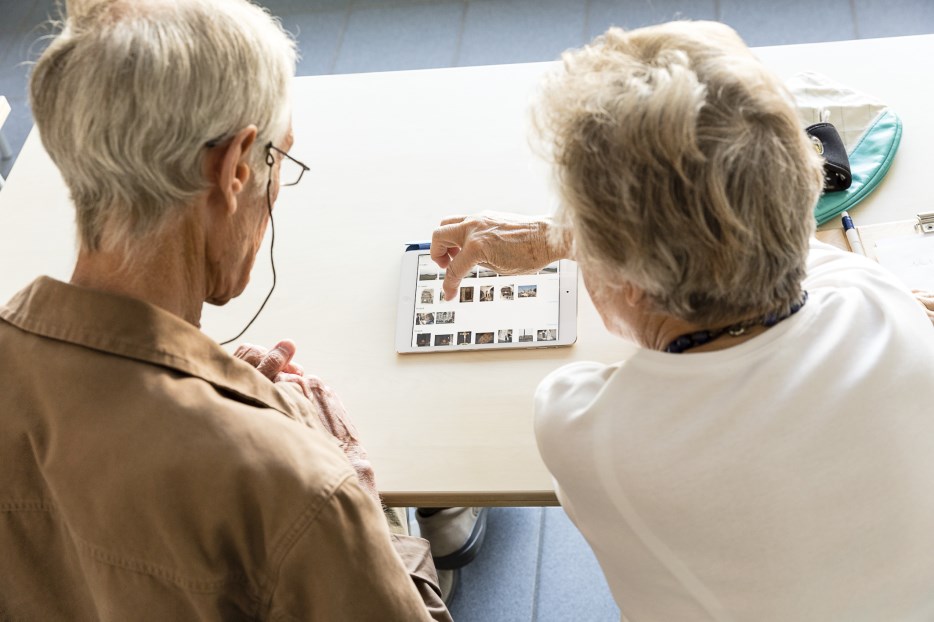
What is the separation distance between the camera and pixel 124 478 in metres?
0.96

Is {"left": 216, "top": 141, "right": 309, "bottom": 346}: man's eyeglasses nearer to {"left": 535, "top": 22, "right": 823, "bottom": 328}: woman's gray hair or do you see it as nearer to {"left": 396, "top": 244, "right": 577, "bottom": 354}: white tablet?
{"left": 396, "top": 244, "right": 577, "bottom": 354}: white tablet

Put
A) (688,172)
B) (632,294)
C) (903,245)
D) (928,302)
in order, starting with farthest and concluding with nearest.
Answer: (903,245) → (928,302) → (632,294) → (688,172)

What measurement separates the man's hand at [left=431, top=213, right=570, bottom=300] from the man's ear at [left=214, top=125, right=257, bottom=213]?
16.9 inches

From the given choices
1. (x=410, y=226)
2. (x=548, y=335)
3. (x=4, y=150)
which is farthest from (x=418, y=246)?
(x=4, y=150)

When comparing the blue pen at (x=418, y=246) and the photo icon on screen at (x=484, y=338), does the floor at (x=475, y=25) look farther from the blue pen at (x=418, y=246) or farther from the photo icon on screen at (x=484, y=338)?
the photo icon on screen at (x=484, y=338)

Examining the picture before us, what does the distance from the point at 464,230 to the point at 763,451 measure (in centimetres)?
66

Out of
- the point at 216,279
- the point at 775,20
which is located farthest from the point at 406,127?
the point at 775,20

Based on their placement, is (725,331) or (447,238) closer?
(725,331)

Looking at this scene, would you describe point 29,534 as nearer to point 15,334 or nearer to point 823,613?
point 15,334

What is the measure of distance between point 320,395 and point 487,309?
0.30 metres

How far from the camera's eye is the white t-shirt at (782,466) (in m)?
0.94

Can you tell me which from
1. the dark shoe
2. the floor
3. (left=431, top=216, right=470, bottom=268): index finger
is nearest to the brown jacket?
(left=431, top=216, right=470, bottom=268): index finger

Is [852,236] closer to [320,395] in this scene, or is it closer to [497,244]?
[497,244]

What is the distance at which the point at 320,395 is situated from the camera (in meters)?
1.33
